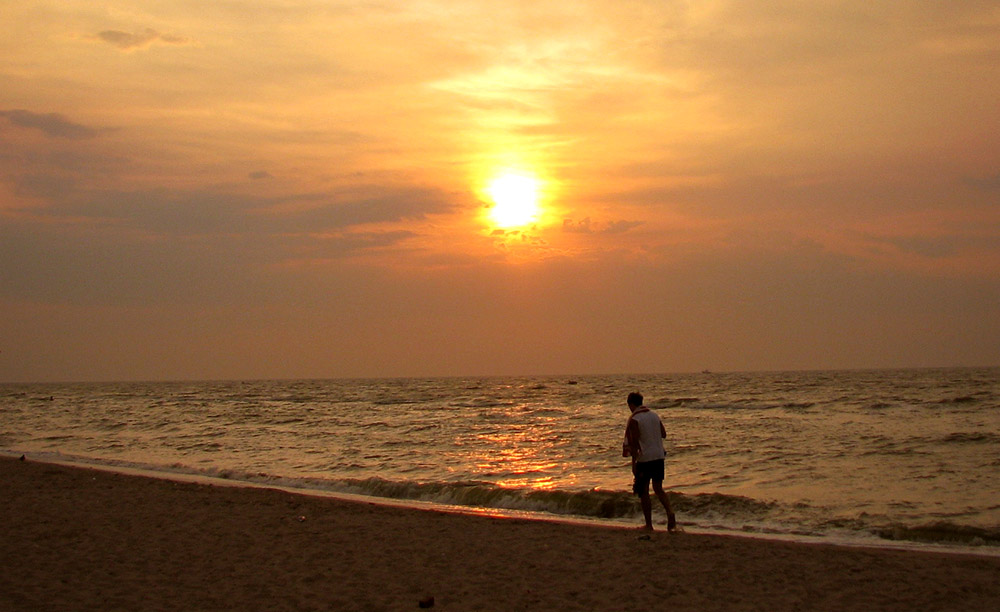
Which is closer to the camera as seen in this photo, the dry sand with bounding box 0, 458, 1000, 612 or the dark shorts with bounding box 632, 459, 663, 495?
the dry sand with bounding box 0, 458, 1000, 612

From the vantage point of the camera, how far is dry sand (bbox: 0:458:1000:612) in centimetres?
816

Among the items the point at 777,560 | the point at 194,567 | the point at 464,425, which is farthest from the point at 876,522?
the point at 464,425

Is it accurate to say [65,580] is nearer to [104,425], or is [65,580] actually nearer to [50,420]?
[104,425]

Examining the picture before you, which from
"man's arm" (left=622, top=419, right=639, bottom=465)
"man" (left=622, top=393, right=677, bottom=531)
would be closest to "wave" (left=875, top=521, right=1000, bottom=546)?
"man" (left=622, top=393, right=677, bottom=531)

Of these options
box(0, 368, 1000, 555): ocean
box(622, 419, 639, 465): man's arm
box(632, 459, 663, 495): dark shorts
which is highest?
box(622, 419, 639, 465): man's arm

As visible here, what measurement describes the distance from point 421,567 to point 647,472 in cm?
373

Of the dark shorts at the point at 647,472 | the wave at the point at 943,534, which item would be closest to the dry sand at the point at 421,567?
the dark shorts at the point at 647,472

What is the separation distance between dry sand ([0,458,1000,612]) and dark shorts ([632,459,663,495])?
762mm

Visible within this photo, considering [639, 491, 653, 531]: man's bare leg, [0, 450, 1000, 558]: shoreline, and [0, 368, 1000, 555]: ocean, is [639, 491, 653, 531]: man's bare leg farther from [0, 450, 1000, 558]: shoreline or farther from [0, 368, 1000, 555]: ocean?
[0, 368, 1000, 555]: ocean

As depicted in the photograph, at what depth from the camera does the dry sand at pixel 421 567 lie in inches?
321

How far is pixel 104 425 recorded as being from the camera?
37500 mm

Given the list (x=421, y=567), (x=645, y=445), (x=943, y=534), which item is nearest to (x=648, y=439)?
(x=645, y=445)

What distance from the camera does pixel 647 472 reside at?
38.2ft

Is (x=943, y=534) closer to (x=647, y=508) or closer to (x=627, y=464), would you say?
(x=647, y=508)
